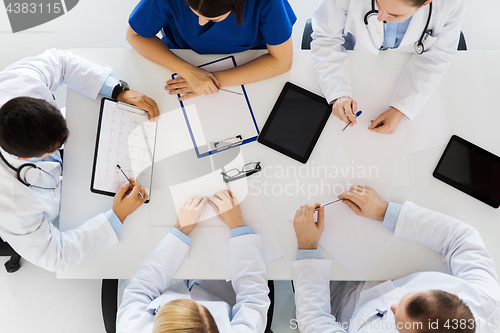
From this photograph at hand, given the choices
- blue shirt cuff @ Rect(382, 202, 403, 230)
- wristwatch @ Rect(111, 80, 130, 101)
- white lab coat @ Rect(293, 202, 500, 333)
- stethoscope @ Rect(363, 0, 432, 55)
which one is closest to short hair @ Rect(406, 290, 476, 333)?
white lab coat @ Rect(293, 202, 500, 333)

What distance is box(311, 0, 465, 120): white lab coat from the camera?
45.7 inches

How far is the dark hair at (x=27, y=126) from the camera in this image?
942 millimetres

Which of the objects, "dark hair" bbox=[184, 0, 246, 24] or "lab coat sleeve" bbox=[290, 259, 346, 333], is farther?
"lab coat sleeve" bbox=[290, 259, 346, 333]

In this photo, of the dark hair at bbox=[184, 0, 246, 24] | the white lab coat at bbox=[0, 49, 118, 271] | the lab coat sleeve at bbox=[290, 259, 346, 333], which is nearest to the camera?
the dark hair at bbox=[184, 0, 246, 24]

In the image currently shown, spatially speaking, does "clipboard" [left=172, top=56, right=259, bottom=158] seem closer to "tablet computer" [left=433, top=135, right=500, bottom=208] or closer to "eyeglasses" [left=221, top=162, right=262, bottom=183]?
"eyeglasses" [left=221, top=162, right=262, bottom=183]

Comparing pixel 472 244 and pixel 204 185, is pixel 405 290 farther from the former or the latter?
pixel 204 185

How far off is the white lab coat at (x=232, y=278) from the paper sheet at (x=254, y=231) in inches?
1.1

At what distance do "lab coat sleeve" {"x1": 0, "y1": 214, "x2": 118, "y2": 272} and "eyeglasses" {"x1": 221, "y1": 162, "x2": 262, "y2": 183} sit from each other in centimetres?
43

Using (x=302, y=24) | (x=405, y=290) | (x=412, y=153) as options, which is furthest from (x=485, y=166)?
(x=302, y=24)

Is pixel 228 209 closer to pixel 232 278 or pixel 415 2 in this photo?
pixel 232 278

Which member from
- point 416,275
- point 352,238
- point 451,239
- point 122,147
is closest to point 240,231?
point 352,238

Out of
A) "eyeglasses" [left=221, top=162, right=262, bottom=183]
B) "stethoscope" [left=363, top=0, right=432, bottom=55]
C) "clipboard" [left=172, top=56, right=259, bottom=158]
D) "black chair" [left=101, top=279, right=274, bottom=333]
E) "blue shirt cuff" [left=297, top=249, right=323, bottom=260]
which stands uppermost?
"stethoscope" [left=363, top=0, right=432, bottom=55]

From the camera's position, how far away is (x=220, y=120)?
3.97 feet

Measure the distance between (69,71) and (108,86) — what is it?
0.16 m
